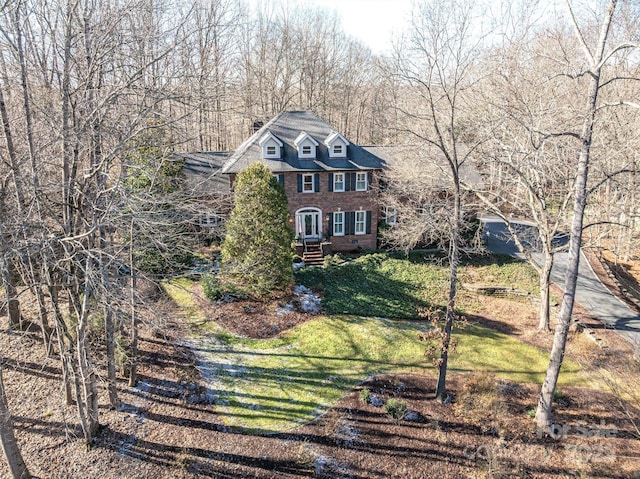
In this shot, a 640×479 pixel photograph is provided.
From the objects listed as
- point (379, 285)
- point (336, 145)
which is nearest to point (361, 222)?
point (336, 145)

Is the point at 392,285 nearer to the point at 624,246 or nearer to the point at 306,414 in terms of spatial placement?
the point at 306,414

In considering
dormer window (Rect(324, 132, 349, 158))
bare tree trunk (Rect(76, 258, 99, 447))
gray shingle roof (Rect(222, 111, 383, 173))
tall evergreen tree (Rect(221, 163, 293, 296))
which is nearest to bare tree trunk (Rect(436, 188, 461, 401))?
tall evergreen tree (Rect(221, 163, 293, 296))

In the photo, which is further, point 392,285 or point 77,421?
point 392,285

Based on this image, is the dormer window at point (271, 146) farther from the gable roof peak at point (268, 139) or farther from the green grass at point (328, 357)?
the green grass at point (328, 357)

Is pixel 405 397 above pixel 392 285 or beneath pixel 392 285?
beneath

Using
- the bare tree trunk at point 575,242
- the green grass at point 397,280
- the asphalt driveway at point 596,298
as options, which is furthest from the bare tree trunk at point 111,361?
the asphalt driveway at point 596,298

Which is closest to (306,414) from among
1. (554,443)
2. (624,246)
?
(554,443)
